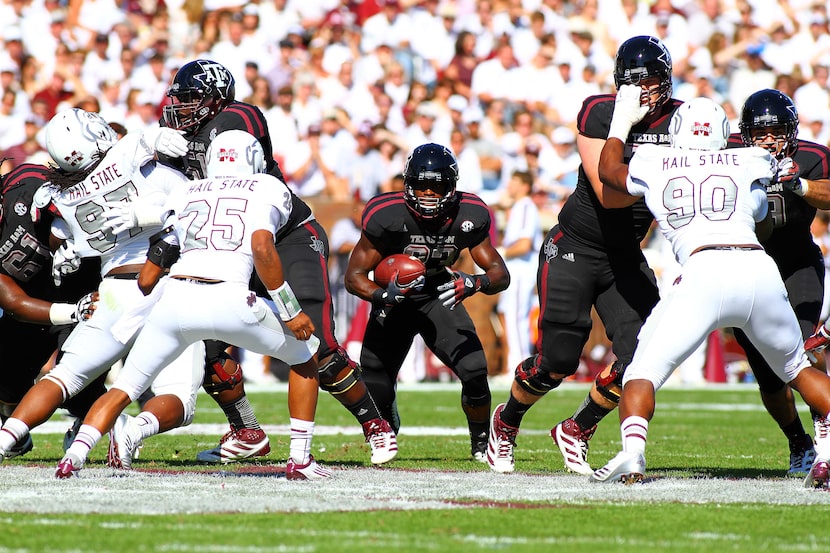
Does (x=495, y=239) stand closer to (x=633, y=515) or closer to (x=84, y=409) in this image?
(x=84, y=409)

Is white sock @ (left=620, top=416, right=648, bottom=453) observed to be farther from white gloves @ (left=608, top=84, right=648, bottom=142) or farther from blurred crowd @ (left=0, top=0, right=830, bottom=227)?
blurred crowd @ (left=0, top=0, right=830, bottom=227)

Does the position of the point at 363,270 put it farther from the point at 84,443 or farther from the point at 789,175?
the point at 789,175

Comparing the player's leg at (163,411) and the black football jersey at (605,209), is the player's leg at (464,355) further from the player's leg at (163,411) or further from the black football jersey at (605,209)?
the player's leg at (163,411)

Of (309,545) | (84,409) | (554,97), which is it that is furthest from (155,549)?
(554,97)

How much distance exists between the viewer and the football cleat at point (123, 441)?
5938 mm

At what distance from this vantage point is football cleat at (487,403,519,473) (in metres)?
6.44

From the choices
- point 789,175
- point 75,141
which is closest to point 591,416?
point 789,175

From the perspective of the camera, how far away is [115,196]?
6113 mm

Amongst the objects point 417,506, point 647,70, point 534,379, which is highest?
point 647,70

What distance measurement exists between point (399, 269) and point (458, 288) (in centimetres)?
34

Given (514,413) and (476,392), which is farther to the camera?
(476,392)

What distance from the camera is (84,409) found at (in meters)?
7.01

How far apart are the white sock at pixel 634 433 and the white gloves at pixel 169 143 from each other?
8.16ft

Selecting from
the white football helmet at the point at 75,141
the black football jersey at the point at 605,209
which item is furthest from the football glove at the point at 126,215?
the black football jersey at the point at 605,209
